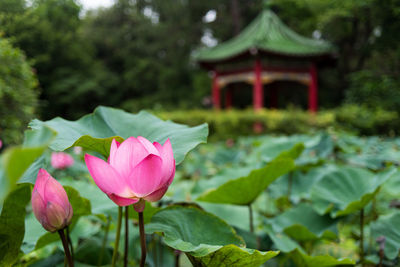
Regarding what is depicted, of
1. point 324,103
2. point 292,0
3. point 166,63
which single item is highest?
point 292,0

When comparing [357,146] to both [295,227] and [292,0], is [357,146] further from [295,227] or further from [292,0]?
[292,0]

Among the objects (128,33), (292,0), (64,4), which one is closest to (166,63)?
(128,33)

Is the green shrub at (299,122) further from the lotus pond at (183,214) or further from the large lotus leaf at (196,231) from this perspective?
the large lotus leaf at (196,231)

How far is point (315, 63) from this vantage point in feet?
22.8

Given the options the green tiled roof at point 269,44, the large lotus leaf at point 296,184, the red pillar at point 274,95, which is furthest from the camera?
the red pillar at point 274,95

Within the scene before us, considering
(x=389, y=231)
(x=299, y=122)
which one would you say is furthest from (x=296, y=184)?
(x=299, y=122)

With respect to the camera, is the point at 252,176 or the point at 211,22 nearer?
the point at 252,176

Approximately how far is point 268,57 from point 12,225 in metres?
→ 6.95

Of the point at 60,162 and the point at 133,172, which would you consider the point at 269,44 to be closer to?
the point at 60,162

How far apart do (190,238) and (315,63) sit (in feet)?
23.6

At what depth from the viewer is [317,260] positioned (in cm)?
47

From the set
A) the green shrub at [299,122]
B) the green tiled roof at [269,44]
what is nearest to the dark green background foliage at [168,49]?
the green tiled roof at [269,44]

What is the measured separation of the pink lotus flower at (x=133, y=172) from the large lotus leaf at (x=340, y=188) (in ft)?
1.59

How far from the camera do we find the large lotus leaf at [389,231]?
584 mm
